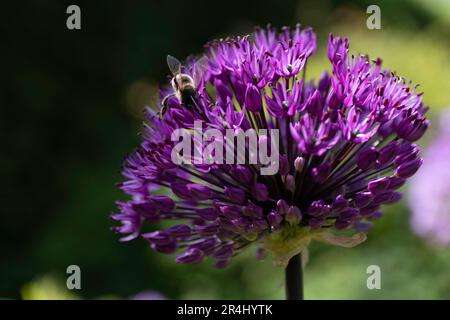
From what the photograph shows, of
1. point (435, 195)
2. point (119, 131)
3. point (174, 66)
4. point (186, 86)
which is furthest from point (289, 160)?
point (119, 131)

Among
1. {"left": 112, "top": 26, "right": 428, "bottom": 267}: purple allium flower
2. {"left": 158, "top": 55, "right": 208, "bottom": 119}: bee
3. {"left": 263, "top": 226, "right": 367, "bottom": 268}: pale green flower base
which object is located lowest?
{"left": 263, "top": 226, "right": 367, "bottom": 268}: pale green flower base

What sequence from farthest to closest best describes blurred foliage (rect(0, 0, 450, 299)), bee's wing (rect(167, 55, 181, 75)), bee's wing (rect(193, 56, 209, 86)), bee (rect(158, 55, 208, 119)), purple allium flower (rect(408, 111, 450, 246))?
blurred foliage (rect(0, 0, 450, 299))
purple allium flower (rect(408, 111, 450, 246))
bee's wing (rect(167, 55, 181, 75))
bee's wing (rect(193, 56, 209, 86))
bee (rect(158, 55, 208, 119))

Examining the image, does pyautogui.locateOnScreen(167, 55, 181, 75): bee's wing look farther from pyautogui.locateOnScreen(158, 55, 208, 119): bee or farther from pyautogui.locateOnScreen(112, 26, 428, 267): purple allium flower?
pyautogui.locateOnScreen(112, 26, 428, 267): purple allium flower

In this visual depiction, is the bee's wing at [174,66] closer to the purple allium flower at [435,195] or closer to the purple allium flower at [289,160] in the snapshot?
the purple allium flower at [289,160]

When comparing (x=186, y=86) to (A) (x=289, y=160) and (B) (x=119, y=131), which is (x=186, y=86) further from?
(B) (x=119, y=131)

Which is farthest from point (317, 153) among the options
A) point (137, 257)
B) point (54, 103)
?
point (54, 103)

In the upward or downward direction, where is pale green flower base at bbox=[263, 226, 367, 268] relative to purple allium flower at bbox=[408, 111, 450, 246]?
downward

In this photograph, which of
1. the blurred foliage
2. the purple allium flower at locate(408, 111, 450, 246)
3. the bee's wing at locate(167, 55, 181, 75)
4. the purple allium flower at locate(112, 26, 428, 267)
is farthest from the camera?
the blurred foliage

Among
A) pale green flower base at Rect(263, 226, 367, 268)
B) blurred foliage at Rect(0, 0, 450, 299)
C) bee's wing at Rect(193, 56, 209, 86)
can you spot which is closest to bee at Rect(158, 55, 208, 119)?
bee's wing at Rect(193, 56, 209, 86)
